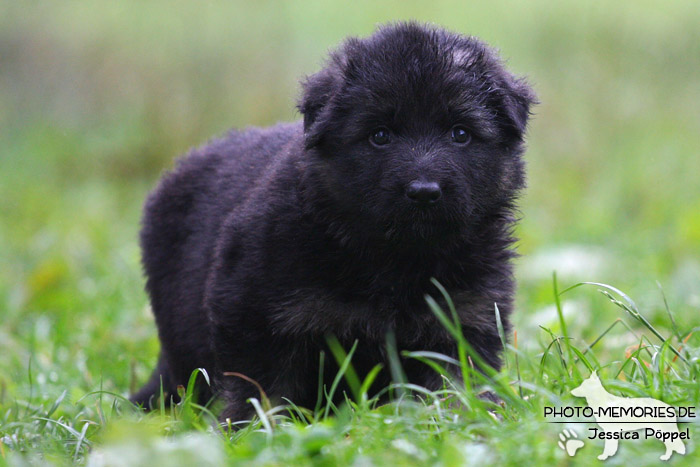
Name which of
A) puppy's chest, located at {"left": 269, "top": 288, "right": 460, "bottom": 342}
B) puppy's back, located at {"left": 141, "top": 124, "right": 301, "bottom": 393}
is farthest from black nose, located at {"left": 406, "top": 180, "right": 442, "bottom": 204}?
puppy's back, located at {"left": 141, "top": 124, "right": 301, "bottom": 393}

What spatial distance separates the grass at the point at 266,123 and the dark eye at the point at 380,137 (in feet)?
2.94

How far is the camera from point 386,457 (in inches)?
104

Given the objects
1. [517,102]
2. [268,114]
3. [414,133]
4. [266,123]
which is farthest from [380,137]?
[268,114]

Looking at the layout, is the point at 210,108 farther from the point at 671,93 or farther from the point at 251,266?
the point at 251,266

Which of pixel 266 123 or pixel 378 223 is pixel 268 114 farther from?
pixel 378 223

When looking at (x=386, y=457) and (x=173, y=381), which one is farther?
(x=173, y=381)

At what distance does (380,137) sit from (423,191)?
37cm

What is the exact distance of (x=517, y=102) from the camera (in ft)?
13.0

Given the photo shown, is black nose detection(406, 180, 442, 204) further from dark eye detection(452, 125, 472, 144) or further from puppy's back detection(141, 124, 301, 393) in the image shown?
puppy's back detection(141, 124, 301, 393)

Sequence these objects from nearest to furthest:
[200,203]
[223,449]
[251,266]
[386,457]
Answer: [386,457], [223,449], [251,266], [200,203]

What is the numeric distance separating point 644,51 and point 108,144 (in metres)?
6.48

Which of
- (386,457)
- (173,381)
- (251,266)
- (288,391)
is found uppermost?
(251,266)

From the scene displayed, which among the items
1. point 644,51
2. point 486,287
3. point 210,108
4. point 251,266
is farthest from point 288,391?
point 644,51

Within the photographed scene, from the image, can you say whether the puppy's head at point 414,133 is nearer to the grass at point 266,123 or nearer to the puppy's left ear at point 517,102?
the puppy's left ear at point 517,102
